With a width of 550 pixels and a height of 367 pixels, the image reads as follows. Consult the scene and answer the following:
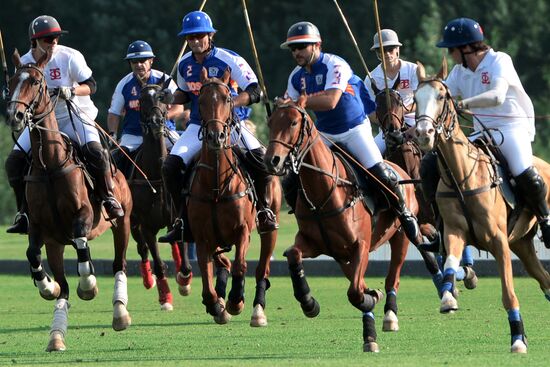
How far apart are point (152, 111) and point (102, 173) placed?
3.00 meters

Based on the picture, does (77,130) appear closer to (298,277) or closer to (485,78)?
(298,277)

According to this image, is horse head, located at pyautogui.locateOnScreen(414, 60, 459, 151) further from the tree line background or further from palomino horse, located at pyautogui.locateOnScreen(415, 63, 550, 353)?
the tree line background

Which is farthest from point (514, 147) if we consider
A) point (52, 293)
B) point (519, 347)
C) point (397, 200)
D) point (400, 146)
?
point (52, 293)

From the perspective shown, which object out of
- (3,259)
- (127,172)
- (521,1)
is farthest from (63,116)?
(521,1)

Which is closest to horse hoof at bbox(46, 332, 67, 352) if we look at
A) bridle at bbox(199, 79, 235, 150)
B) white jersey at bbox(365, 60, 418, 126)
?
bridle at bbox(199, 79, 235, 150)

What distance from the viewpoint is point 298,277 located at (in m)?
12.0

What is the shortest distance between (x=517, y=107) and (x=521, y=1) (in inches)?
1379

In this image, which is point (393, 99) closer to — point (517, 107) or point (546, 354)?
A: point (517, 107)

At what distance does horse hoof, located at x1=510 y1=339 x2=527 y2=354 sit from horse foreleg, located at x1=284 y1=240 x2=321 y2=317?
1858mm

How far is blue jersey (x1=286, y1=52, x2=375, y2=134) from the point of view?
41.1 ft

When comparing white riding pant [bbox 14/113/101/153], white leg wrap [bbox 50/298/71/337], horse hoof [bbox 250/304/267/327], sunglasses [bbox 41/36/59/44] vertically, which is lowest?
horse hoof [bbox 250/304/267/327]

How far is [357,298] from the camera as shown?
11492 mm

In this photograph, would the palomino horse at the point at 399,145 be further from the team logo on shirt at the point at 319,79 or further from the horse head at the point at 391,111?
the team logo on shirt at the point at 319,79

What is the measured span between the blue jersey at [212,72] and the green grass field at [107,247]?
8.17 metres
